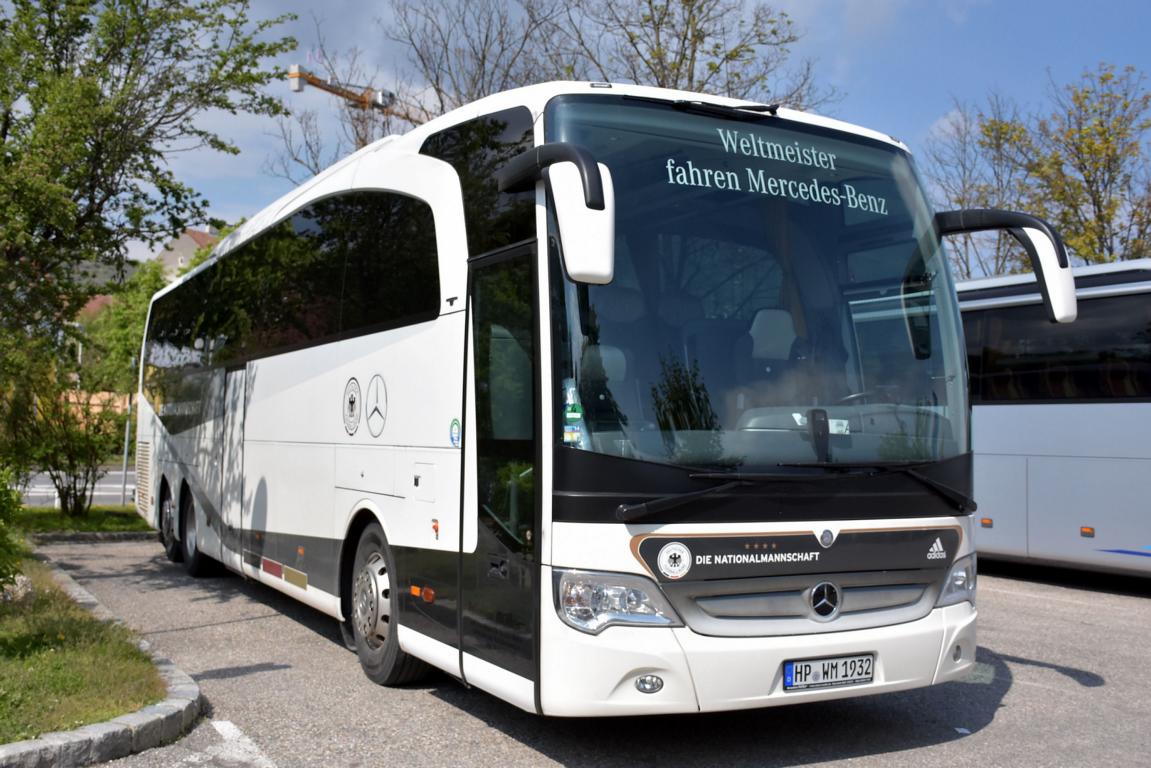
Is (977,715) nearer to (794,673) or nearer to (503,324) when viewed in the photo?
(794,673)

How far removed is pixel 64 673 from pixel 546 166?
4165 mm

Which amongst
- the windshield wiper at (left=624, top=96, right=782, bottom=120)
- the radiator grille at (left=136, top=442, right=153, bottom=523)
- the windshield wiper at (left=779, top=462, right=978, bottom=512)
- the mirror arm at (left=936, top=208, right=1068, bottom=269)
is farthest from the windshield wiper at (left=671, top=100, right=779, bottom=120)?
the radiator grille at (left=136, top=442, right=153, bottom=523)

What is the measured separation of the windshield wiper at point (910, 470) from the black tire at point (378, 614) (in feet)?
9.41

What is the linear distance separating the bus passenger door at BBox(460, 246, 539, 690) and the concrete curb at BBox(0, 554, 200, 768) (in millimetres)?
1639

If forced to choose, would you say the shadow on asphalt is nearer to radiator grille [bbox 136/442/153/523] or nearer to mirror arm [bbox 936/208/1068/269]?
mirror arm [bbox 936/208/1068/269]

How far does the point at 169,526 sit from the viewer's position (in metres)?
14.4

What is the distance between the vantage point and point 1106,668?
8.46m

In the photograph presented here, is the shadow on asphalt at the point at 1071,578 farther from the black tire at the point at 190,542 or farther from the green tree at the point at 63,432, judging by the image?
the green tree at the point at 63,432

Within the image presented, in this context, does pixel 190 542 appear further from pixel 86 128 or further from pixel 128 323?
pixel 128 323

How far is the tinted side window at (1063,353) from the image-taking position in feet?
40.4

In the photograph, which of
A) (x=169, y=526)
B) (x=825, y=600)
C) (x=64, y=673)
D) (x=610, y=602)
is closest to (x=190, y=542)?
(x=169, y=526)

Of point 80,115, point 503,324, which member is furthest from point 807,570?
point 80,115

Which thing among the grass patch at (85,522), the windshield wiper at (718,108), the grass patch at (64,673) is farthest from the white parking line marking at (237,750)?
the grass patch at (85,522)

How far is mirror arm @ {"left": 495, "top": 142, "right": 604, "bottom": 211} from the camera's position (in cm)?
505
